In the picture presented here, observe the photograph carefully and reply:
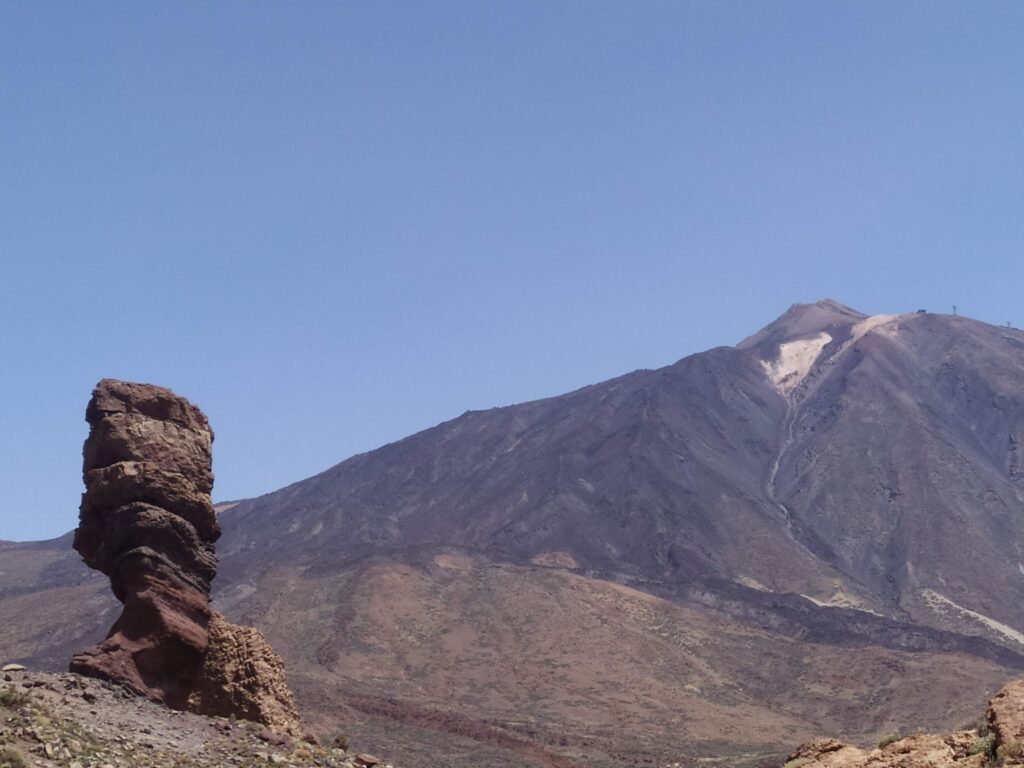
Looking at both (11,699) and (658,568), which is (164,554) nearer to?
(11,699)

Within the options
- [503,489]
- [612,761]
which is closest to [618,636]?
[612,761]

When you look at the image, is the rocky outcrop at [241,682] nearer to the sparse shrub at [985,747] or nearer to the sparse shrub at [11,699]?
the sparse shrub at [11,699]

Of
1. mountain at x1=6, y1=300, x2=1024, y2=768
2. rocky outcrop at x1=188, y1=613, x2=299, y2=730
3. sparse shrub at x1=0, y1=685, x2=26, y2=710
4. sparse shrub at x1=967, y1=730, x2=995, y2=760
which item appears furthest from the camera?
mountain at x1=6, y1=300, x2=1024, y2=768

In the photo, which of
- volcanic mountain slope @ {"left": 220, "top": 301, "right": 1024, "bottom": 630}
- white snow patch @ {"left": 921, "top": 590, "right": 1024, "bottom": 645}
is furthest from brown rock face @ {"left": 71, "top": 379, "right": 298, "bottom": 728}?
white snow patch @ {"left": 921, "top": 590, "right": 1024, "bottom": 645}

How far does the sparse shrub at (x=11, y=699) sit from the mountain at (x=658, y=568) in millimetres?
37102

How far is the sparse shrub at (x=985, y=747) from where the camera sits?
378 inches

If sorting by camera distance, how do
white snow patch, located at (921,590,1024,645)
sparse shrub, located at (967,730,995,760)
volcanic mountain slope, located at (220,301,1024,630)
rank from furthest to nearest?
volcanic mountain slope, located at (220,301,1024,630)
white snow patch, located at (921,590,1024,645)
sparse shrub, located at (967,730,995,760)

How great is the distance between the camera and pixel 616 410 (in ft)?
566

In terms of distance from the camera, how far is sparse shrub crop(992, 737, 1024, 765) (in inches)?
362

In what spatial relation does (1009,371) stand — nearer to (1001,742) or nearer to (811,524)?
(811,524)

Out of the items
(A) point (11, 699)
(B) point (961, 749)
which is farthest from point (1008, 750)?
(A) point (11, 699)

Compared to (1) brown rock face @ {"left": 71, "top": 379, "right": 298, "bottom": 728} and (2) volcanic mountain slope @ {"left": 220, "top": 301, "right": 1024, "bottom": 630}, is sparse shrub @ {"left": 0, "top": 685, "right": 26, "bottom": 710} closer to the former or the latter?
(1) brown rock face @ {"left": 71, "top": 379, "right": 298, "bottom": 728}

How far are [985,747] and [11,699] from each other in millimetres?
11279

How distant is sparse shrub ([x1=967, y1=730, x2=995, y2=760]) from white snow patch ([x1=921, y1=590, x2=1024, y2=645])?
10856cm
